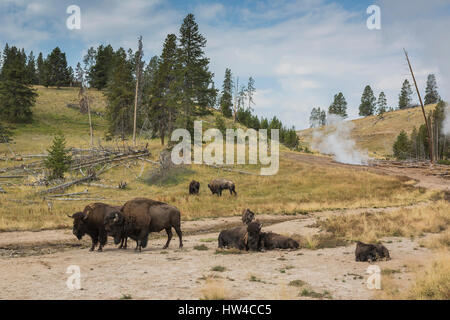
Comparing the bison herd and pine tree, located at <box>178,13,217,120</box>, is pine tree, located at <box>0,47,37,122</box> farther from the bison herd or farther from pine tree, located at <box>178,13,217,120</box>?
the bison herd

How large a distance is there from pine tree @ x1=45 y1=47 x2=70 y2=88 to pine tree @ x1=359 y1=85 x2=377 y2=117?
114m

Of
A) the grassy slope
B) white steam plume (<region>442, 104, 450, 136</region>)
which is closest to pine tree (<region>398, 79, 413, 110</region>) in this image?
white steam plume (<region>442, 104, 450, 136</region>)

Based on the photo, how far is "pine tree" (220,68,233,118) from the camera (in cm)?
9831

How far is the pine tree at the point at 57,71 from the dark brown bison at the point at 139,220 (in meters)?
94.3

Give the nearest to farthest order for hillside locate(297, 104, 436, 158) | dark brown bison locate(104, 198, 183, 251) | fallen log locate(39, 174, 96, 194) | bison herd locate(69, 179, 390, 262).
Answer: dark brown bison locate(104, 198, 183, 251) → bison herd locate(69, 179, 390, 262) → fallen log locate(39, 174, 96, 194) → hillside locate(297, 104, 436, 158)

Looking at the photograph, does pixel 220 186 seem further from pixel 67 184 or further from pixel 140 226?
pixel 140 226

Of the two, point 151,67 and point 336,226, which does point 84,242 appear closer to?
point 336,226

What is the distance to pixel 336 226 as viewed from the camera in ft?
57.3

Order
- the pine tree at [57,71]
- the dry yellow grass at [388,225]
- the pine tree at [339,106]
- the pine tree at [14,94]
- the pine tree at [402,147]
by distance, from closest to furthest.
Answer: the dry yellow grass at [388,225], the pine tree at [14,94], the pine tree at [402,147], the pine tree at [57,71], the pine tree at [339,106]

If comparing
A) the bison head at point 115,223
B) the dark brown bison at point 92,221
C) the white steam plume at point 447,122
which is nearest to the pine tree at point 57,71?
the dark brown bison at point 92,221

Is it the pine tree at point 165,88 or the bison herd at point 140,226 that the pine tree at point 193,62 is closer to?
the pine tree at point 165,88

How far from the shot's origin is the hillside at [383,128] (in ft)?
376

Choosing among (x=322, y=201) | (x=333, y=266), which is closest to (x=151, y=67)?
(x=322, y=201)
